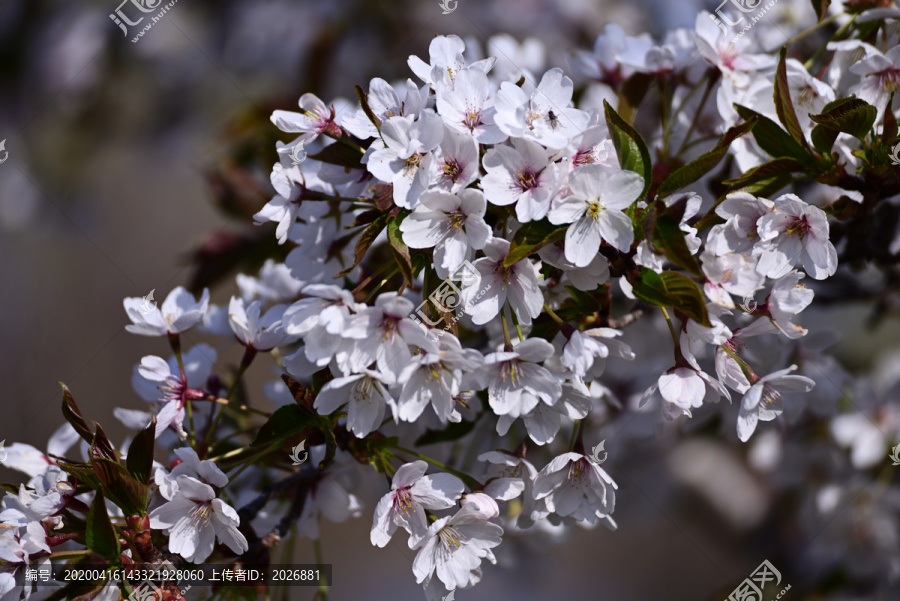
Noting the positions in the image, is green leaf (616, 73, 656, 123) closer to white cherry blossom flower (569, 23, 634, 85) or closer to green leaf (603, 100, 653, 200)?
white cherry blossom flower (569, 23, 634, 85)

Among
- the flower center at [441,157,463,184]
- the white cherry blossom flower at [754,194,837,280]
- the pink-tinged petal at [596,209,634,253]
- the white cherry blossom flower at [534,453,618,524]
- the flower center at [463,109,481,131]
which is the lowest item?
the white cherry blossom flower at [534,453,618,524]

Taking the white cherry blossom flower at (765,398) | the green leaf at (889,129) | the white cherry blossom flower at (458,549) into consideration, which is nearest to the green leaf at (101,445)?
the white cherry blossom flower at (458,549)

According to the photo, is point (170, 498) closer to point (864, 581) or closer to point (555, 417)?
point (555, 417)

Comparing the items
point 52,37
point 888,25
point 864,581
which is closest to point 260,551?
point 888,25

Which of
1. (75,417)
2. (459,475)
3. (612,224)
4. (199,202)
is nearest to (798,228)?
(612,224)

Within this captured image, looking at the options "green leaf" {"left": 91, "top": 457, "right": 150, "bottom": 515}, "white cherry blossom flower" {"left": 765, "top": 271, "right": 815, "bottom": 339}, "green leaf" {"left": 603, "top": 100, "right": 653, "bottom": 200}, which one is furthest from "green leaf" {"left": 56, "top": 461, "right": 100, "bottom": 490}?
"white cherry blossom flower" {"left": 765, "top": 271, "right": 815, "bottom": 339}

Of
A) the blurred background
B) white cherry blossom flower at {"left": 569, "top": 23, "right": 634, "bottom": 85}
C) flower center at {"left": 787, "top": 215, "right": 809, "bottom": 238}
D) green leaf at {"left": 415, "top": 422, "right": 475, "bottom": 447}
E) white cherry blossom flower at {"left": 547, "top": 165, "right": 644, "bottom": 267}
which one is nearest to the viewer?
white cherry blossom flower at {"left": 547, "top": 165, "right": 644, "bottom": 267}

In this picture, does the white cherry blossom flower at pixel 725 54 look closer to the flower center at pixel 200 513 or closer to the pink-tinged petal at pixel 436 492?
the pink-tinged petal at pixel 436 492

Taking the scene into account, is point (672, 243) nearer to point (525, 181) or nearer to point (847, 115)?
point (525, 181)
